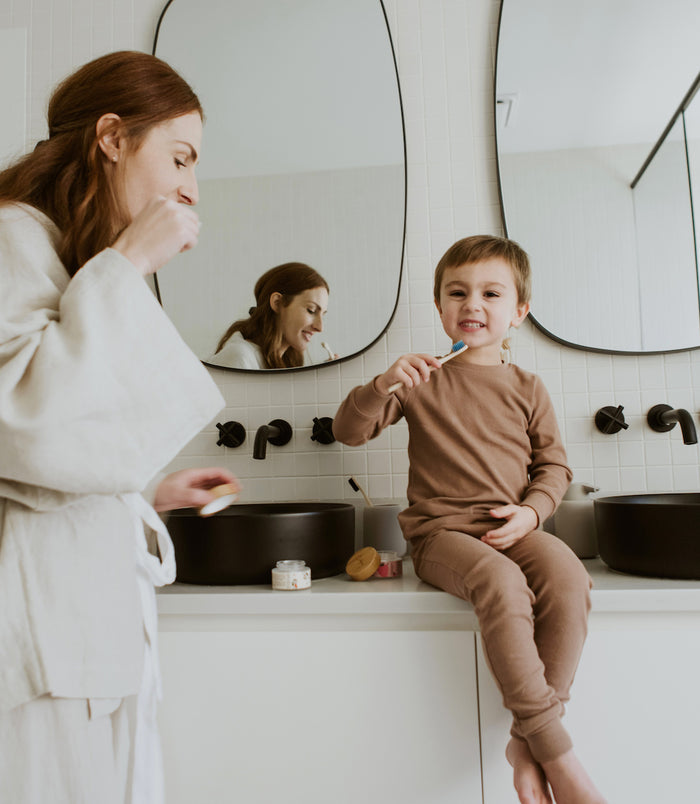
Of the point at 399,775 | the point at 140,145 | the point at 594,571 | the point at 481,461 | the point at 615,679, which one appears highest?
the point at 140,145

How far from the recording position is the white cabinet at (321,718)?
3.45ft

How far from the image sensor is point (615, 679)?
1.05 meters

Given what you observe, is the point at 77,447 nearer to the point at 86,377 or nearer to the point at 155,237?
the point at 86,377

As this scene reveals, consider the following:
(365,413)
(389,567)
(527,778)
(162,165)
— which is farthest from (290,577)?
(162,165)

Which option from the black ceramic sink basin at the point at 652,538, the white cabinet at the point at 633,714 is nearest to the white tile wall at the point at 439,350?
the black ceramic sink basin at the point at 652,538

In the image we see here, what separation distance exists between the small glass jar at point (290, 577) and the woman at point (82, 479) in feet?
1.21

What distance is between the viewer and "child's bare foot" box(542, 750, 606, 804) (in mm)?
921

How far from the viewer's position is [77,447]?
2.08 feet

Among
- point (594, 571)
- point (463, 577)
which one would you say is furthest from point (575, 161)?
point (463, 577)

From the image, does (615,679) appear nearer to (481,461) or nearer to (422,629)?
(422,629)

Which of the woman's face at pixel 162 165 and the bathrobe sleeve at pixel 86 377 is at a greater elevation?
the woman's face at pixel 162 165

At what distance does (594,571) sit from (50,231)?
1.09 meters

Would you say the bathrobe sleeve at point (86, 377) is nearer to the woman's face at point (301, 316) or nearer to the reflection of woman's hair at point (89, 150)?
the reflection of woman's hair at point (89, 150)

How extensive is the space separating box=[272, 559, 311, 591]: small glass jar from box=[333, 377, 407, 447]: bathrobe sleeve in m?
0.29
